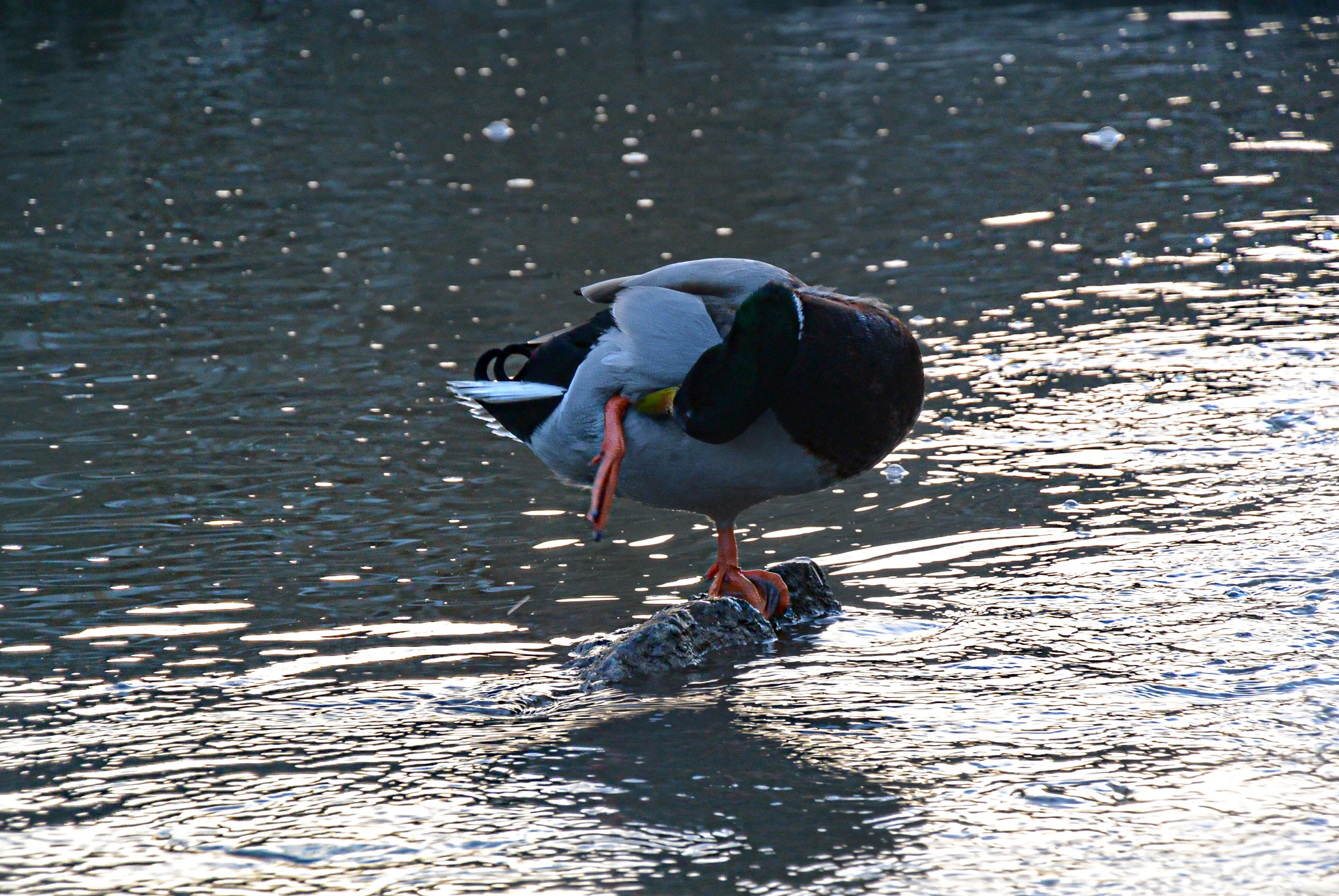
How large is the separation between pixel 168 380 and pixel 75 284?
2.12 meters

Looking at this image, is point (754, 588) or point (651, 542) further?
point (651, 542)

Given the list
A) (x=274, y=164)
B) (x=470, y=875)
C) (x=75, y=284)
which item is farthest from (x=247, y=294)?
(x=470, y=875)

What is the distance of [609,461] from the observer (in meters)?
3.91

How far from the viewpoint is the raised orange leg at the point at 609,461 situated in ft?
12.9

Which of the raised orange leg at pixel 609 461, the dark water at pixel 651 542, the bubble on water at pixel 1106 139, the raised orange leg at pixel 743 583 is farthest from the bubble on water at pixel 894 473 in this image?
the bubble on water at pixel 1106 139

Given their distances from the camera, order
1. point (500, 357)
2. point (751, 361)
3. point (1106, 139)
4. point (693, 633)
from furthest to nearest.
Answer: point (1106, 139)
point (500, 357)
point (693, 633)
point (751, 361)

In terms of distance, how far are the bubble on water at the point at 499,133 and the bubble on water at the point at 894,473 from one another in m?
8.00

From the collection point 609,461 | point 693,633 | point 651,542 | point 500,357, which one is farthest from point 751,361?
point 651,542

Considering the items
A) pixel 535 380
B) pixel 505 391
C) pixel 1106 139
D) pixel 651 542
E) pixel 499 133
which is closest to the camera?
pixel 505 391

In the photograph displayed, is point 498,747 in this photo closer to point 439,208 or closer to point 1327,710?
point 1327,710

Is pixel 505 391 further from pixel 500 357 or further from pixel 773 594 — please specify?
pixel 773 594

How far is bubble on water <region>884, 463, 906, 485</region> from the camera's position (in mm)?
5398

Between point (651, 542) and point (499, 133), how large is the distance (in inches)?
335

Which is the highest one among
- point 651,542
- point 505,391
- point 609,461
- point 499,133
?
point 499,133
